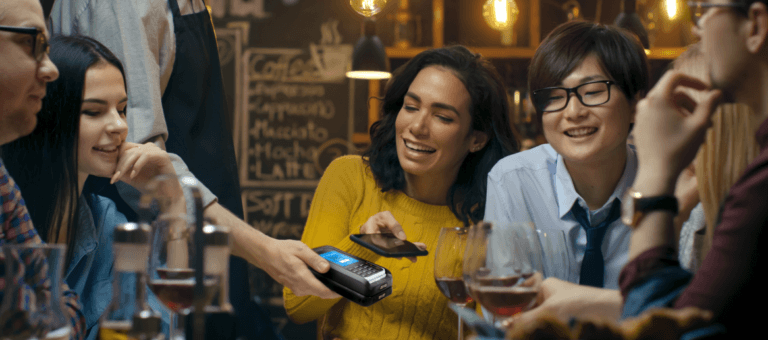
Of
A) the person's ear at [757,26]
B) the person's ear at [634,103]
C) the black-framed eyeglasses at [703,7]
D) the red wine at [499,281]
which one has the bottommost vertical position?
the red wine at [499,281]

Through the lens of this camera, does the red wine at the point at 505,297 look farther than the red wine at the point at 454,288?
No

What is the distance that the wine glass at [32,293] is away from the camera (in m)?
0.63

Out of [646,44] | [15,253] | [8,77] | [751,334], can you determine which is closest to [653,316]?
[751,334]

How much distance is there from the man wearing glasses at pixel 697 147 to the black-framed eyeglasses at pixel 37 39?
83 cm

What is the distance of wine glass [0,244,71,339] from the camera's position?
0.63m

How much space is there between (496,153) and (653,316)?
1.19m

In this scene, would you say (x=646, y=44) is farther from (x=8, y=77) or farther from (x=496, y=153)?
(x=8, y=77)

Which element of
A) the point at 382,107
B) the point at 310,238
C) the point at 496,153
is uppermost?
the point at 382,107

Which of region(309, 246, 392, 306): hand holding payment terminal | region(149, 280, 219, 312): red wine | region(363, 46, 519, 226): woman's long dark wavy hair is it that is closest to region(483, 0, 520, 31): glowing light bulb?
region(363, 46, 519, 226): woman's long dark wavy hair

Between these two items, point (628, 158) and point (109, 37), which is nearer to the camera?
point (109, 37)

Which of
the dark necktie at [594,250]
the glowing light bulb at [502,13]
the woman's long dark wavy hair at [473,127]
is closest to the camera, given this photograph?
the dark necktie at [594,250]

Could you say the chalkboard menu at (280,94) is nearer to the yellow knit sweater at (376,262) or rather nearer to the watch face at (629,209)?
the yellow knit sweater at (376,262)

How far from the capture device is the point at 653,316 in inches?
19.1

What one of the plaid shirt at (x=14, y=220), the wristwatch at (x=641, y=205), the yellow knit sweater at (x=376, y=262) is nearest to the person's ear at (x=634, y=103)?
the yellow knit sweater at (x=376, y=262)
